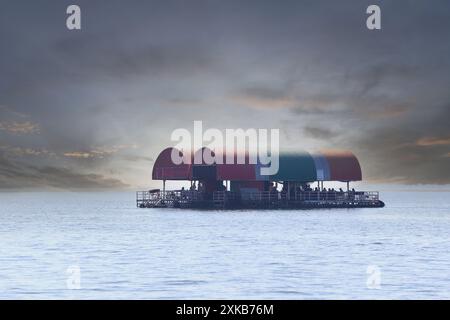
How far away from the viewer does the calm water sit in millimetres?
38812

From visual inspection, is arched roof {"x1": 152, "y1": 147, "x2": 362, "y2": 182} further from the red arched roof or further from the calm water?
the calm water

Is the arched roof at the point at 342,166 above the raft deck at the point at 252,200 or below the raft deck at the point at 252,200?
above

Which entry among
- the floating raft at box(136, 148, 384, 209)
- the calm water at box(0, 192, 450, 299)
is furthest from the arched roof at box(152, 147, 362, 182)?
the calm water at box(0, 192, 450, 299)

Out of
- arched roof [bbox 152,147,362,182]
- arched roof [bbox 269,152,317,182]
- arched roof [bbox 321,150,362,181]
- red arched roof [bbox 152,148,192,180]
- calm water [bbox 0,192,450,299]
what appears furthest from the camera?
arched roof [bbox 321,150,362,181]

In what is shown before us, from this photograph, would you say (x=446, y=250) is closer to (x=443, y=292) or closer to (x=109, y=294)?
(x=443, y=292)

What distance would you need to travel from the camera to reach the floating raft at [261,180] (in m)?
118

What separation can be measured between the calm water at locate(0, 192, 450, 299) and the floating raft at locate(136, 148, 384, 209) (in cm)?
2517

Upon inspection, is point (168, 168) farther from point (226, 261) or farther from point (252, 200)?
point (226, 261)

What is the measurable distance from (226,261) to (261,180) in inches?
2626

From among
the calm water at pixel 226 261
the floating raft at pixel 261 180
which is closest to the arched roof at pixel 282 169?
the floating raft at pixel 261 180

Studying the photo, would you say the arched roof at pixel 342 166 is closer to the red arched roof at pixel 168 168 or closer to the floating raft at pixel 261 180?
the floating raft at pixel 261 180

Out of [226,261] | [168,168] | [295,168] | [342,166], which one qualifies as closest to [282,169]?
[295,168]

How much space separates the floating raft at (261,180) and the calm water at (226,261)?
2517cm
